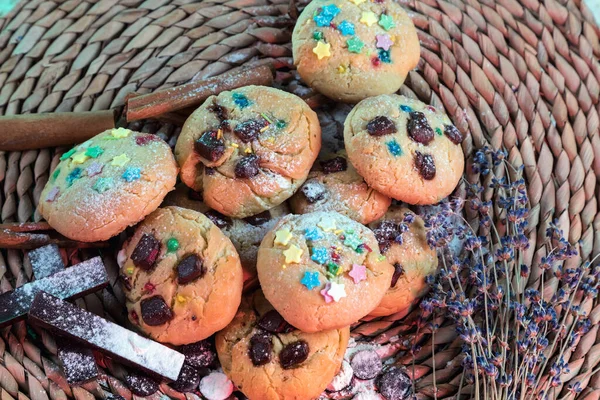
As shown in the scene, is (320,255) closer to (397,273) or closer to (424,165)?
(397,273)

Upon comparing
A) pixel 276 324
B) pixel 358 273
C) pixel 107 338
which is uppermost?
pixel 358 273

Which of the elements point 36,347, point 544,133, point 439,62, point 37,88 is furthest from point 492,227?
point 37,88

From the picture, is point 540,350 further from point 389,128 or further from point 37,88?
point 37,88

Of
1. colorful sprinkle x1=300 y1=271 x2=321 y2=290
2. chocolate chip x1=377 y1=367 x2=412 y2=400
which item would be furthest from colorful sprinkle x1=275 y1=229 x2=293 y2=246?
chocolate chip x1=377 y1=367 x2=412 y2=400

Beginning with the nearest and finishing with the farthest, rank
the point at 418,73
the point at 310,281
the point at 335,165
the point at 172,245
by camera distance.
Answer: the point at 310,281
the point at 172,245
the point at 335,165
the point at 418,73

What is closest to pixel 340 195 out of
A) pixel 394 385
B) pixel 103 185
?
pixel 394 385

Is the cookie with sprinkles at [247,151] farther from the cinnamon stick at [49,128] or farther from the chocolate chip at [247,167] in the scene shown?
the cinnamon stick at [49,128]

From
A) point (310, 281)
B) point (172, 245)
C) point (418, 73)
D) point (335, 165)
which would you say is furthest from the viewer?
point (418, 73)

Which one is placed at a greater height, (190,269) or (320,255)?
(320,255)
